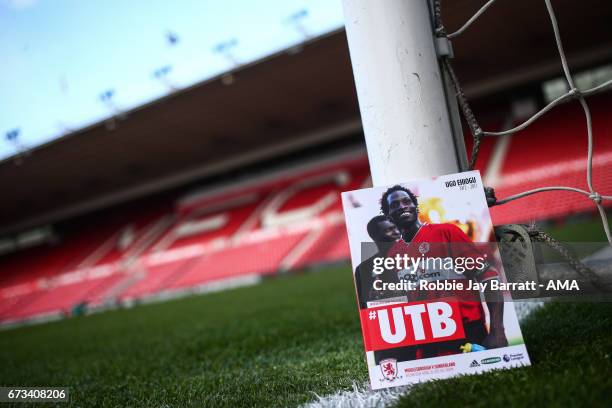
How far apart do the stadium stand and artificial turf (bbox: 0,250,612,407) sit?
27.6 feet

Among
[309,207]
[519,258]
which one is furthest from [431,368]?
[309,207]

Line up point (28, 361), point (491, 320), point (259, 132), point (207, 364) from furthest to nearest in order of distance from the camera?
point (259, 132) → point (28, 361) → point (207, 364) → point (491, 320)

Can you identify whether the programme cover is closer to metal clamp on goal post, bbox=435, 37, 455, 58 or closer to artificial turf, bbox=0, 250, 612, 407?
artificial turf, bbox=0, 250, 612, 407

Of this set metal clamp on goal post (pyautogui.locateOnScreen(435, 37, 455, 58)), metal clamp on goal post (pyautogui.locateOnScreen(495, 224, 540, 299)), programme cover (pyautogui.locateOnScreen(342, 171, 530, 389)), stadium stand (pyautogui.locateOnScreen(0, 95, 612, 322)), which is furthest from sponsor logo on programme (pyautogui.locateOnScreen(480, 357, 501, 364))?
stadium stand (pyautogui.locateOnScreen(0, 95, 612, 322))

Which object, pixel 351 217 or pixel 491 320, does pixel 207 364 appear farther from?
pixel 491 320

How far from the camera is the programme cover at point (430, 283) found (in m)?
1.20

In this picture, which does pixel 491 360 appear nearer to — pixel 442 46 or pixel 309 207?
pixel 442 46

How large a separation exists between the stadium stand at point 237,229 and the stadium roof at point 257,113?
1287 mm

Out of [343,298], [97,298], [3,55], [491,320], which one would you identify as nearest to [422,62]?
[491,320]

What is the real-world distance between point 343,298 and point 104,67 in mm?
5264

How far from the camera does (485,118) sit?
1398 centimetres

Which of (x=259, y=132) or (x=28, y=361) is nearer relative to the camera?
(x=28, y=361)

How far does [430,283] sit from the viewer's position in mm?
Answer: 1233

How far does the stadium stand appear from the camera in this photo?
36.7 ft
